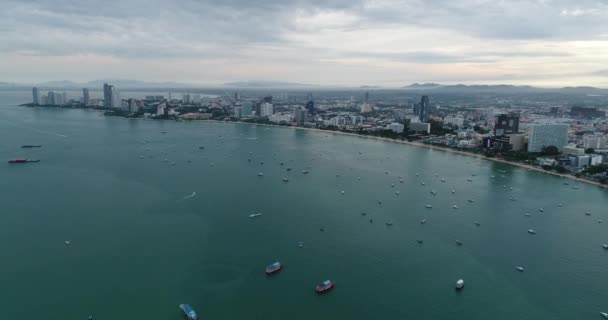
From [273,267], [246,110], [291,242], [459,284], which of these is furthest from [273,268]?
[246,110]

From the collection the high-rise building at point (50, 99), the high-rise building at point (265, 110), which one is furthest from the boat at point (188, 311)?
the high-rise building at point (50, 99)

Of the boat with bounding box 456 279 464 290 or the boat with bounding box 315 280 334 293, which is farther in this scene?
the boat with bounding box 456 279 464 290

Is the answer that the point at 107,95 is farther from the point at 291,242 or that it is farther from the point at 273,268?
the point at 273,268

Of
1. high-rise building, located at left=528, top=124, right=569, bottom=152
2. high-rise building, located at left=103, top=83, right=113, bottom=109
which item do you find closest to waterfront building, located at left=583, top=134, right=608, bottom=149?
high-rise building, located at left=528, top=124, right=569, bottom=152

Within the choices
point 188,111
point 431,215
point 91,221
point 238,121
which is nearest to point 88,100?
point 188,111

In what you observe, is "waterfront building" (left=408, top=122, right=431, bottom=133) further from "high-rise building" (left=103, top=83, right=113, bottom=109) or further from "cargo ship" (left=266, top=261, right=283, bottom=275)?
"high-rise building" (left=103, top=83, right=113, bottom=109)

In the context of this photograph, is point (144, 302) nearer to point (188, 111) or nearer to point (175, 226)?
point (175, 226)

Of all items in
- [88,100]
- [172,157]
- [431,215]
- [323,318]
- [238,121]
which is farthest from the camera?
[88,100]
